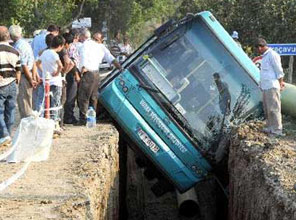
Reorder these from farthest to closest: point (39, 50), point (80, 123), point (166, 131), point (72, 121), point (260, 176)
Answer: point (39, 50) → point (72, 121) → point (80, 123) → point (166, 131) → point (260, 176)

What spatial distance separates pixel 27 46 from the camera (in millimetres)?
9664

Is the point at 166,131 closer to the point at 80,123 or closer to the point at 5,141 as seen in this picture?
the point at 80,123

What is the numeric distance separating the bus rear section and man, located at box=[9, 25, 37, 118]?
1.30 m

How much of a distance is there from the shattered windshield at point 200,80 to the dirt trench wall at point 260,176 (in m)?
0.44

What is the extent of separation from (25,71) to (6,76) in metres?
0.84

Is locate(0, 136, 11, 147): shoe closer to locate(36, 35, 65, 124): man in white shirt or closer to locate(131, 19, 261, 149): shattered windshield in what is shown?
locate(36, 35, 65, 124): man in white shirt

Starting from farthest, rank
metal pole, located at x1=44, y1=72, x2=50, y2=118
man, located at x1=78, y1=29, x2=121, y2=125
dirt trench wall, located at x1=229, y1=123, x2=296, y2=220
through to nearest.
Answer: man, located at x1=78, y1=29, x2=121, y2=125
metal pole, located at x1=44, y1=72, x2=50, y2=118
dirt trench wall, located at x1=229, y1=123, x2=296, y2=220

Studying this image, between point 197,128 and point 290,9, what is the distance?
1479cm

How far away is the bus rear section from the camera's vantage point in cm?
966

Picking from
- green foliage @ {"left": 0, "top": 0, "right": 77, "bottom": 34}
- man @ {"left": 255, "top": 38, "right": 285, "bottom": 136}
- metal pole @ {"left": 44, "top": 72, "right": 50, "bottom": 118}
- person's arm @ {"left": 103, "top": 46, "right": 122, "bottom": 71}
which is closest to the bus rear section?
man @ {"left": 255, "top": 38, "right": 285, "bottom": 136}

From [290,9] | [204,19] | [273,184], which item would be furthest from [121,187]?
[290,9]

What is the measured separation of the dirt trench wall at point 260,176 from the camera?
250 inches

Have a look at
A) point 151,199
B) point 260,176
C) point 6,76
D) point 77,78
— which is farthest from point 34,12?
point 260,176

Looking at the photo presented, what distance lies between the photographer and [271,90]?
31.7 ft
